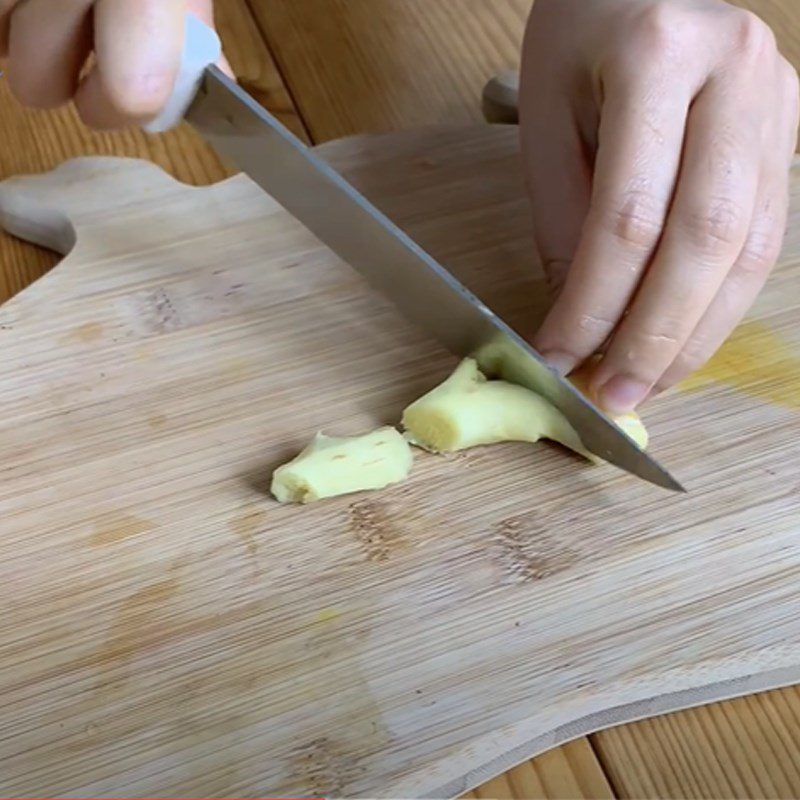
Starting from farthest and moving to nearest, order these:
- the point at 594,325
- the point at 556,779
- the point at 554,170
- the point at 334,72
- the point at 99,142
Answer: the point at 334,72
the point at 99,142
the point at 554,170
the point at 594,325
the point at 556,779

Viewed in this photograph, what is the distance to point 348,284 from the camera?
1018 mm

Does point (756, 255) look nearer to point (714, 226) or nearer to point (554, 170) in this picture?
point (714, 226)

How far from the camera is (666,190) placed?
2.78ft

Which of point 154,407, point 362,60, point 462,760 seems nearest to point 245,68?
point 362,60

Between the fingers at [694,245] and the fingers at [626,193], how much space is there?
0.04ft

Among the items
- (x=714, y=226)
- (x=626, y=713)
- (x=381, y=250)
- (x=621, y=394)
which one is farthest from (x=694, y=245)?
(x=626, y=713)

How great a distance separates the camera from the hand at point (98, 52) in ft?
2.48

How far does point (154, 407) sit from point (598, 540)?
1.28ft

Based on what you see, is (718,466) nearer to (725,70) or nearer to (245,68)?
(725,70)

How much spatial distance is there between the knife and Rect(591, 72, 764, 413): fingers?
5 centimetres

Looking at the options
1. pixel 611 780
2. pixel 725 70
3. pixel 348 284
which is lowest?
pixel 611 780

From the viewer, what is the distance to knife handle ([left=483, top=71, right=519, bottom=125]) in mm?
1203

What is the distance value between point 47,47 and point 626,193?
46 cm

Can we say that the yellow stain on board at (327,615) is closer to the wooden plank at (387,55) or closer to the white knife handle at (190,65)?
the white knife handle at (190,65)
